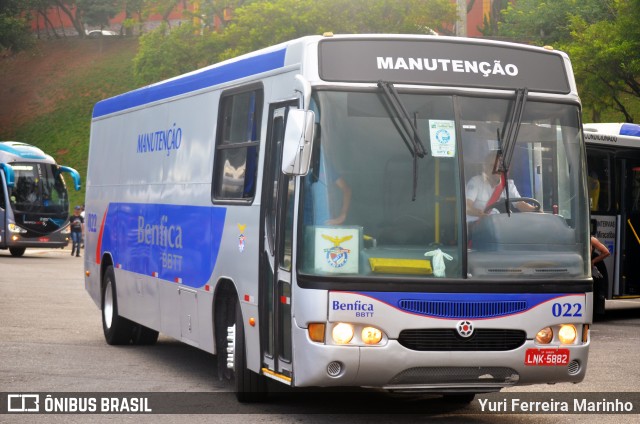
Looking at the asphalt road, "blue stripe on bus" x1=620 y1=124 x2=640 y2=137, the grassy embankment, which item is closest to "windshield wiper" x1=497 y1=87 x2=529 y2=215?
the asphalt road

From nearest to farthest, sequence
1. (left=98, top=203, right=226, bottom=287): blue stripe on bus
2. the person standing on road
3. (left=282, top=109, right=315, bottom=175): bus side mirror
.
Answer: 1. (left=282, top=109, right=315, bottom=175): bus side mirror
2. (left=98, top=203, right=226, bottom=287): blue stripe on bus
3. the person standing on road

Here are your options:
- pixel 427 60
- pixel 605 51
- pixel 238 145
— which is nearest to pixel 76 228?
pixel 605 51

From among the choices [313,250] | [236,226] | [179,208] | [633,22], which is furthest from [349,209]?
[633,22]

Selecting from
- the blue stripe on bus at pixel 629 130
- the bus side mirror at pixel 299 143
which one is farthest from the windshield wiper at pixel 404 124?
the blue stripe on bus at pixel 629 130

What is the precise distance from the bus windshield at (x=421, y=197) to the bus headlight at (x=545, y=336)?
16.0 inches

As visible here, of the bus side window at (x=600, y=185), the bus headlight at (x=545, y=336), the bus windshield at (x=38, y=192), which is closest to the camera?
the bus headlight at (x=545, y=336)

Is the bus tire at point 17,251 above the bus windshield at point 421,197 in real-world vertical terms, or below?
below

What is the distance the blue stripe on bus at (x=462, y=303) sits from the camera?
881 centimetres

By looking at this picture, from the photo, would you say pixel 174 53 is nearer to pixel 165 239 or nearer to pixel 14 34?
pixel 14 34

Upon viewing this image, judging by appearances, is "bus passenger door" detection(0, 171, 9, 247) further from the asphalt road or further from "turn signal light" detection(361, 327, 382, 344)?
"turn signal light" detection(361, 327, 382, 344)

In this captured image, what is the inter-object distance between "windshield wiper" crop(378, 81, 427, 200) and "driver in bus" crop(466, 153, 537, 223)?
0.41 metres

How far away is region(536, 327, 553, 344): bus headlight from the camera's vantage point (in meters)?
9.15

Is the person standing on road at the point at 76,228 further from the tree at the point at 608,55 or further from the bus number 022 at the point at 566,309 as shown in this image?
the bus number 022 at the point at 566,309

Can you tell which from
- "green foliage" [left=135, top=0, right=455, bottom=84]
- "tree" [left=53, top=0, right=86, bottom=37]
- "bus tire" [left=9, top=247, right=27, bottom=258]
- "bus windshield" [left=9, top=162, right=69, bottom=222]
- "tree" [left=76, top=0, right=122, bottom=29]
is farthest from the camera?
"tree" [left=53, top=0, right=86, bottom=37]
